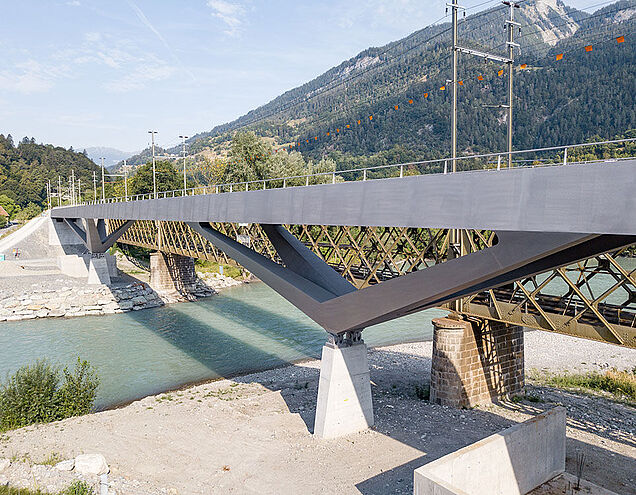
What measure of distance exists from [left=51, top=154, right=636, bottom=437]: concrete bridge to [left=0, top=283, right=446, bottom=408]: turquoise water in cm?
726

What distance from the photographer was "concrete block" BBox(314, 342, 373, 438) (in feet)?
40.2

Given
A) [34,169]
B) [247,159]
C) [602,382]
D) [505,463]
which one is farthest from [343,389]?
[34,169]

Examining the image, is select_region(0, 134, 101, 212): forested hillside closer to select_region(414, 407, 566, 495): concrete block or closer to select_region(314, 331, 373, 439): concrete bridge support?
select_region(314, 331, 373, 439): concrete bridge support

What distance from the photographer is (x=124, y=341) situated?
27.3 meters

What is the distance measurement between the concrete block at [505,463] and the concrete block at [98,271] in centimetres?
3680

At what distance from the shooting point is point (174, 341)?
27.1 metres

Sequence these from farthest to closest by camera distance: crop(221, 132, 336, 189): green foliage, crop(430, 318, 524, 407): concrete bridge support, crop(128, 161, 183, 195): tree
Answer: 1. crop(128, 161, 183, 195): tree
2. crop(221, 132, 336, 189): green foliage
3. crop(430, 318, 524, 407): concrete bridge support

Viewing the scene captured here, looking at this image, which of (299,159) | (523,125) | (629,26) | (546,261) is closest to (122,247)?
(299,159)

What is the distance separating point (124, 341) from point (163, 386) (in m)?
8.53

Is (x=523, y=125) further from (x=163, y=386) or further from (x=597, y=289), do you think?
(x=163, y=386)

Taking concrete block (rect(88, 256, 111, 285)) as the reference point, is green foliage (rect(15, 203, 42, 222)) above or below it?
above

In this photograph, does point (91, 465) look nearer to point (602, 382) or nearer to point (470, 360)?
point (470, 360)

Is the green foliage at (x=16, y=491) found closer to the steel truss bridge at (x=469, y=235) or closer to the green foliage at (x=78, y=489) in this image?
the green foliage at (x=78, y=489)

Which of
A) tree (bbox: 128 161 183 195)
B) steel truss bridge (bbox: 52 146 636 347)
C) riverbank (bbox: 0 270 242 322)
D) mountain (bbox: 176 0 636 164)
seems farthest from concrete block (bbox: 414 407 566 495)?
tree (bbox: 128 161 183 195)
